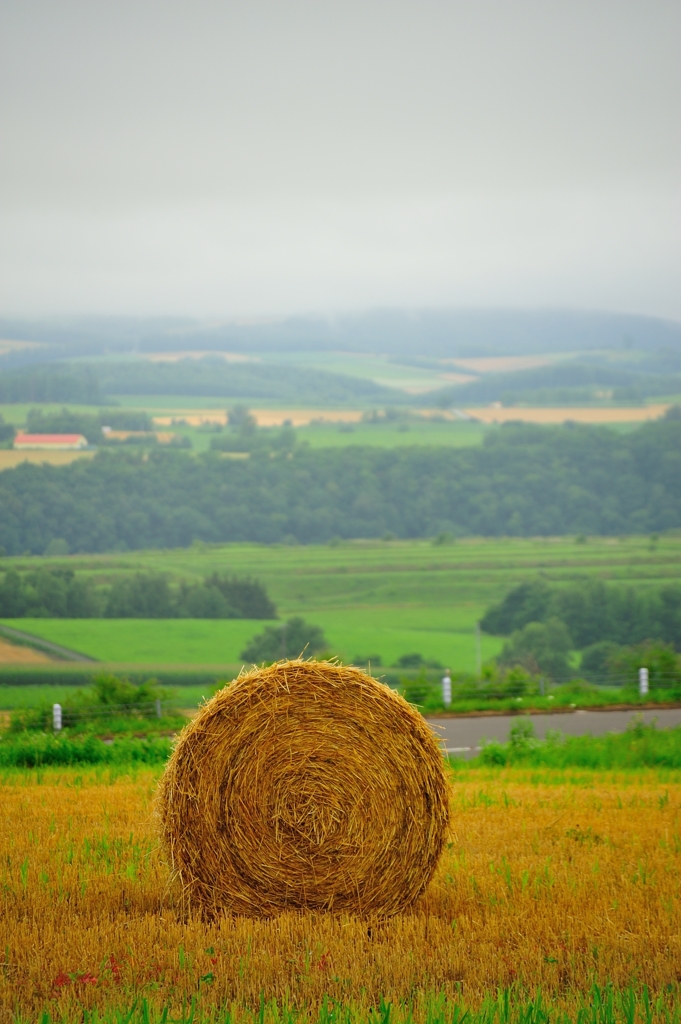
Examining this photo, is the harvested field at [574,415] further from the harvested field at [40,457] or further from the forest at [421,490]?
the harvested field at [40,457]

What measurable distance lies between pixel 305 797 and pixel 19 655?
3558 inches

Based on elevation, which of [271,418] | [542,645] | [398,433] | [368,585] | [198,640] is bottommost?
[542,645]

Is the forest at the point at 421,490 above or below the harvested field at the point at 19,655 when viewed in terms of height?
above

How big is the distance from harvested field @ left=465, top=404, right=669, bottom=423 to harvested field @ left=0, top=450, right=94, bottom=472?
239 feet

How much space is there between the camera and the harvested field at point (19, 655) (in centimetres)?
9001

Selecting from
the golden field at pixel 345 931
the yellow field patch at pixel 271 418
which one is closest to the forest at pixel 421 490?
the yellow field patch at pixel 271 418

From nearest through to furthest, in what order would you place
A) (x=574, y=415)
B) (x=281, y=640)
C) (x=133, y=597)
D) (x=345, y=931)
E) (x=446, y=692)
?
(x=345, y=931), (x=446, y=692), (x=281, y=640), (x=133, y=597), (x=574, y=415)

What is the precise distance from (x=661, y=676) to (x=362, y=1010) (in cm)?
2292

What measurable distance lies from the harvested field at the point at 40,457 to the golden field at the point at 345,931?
13352 cm

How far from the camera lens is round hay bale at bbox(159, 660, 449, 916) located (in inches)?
272

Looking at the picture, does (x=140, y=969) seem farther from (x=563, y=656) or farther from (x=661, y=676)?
(x=563, y=656)

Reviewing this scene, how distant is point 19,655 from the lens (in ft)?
305

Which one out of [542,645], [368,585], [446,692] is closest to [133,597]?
[368,585]

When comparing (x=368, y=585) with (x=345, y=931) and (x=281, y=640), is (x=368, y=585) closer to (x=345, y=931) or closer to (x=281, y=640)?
(x=281, y=640)
